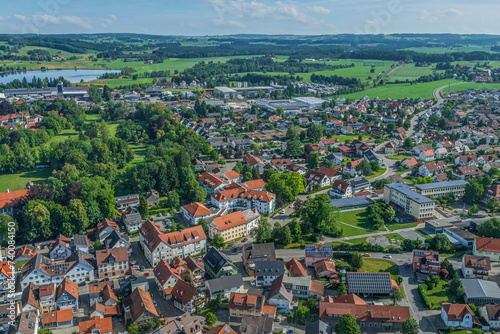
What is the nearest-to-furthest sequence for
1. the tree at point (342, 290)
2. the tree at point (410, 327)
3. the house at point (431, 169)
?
the tree at point (410, 327)
the tree at point (342, 290)
the house at point (431, 169)

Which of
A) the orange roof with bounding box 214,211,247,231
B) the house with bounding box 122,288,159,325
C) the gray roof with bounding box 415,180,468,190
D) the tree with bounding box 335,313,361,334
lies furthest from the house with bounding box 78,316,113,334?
the gray roof with bounding box 415,180,468,190

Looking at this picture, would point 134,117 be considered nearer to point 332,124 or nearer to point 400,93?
point 332,124

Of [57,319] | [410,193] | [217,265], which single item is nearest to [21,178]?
[57,319]

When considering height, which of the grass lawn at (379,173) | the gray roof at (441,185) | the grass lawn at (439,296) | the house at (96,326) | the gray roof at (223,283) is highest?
the gray roof at (441,185)

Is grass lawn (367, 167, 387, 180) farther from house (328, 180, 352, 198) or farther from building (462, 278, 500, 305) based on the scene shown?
building (462, 278, 500, 305)

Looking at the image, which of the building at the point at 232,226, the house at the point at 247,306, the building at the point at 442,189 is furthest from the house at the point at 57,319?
the building at the point at 442,189

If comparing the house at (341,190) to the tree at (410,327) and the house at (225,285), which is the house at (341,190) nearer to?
the house at (225,285)

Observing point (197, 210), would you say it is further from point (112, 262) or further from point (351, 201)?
point (351, 201)

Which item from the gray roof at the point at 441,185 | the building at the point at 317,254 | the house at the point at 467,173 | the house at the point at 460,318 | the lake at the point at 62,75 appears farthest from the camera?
the lake at the point at 62,75
